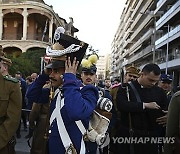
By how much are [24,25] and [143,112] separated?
31.8m

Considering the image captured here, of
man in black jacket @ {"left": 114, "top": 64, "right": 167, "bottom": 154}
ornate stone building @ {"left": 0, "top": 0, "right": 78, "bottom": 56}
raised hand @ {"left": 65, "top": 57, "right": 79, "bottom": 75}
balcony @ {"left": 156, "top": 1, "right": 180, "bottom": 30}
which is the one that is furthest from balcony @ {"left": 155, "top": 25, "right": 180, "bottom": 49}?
raised hand @ {"left": 65, "top": 57, "right": 79, "bottom": 75}

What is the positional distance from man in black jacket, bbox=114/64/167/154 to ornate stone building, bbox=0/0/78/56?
100 ft

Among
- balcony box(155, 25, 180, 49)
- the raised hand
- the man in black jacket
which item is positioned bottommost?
the man in black jacket

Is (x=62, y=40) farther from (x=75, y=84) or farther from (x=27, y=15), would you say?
(x=27, y=15)

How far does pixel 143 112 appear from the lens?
11.8ft

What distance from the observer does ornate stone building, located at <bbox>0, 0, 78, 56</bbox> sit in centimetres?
3350

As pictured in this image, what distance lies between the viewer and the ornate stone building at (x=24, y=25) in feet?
110

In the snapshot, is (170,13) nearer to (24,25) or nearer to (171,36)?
(171,36)

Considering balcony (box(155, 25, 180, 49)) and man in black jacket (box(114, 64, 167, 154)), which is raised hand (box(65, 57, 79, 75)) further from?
balcony (box(155, 25, 180, 49))

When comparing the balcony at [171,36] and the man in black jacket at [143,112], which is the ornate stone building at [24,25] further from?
the man in black jacket at [143,112]

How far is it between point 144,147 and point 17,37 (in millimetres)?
33551

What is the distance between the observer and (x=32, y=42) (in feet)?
110

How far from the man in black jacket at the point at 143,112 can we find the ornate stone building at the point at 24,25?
1205 inches

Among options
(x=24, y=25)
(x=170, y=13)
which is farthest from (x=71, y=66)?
(x=170, y=13)
